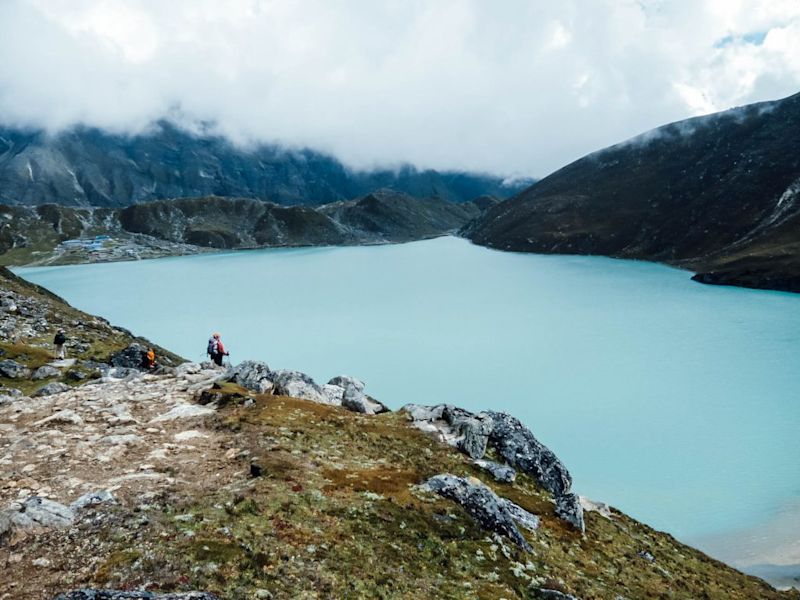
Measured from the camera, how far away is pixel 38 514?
1529 cm

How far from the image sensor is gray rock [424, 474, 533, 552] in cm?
2069

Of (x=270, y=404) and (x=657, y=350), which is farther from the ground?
(x=270, y=404)

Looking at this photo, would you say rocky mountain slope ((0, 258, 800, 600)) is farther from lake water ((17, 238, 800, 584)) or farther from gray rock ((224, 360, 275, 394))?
lake water ((17, 238, 800, 584))

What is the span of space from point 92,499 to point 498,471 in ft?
60.3

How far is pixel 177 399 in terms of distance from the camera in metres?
28.8

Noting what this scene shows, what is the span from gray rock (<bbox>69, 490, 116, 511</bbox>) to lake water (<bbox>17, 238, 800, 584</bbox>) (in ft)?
120

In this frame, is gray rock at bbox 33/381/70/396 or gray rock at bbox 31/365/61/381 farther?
gray rock at bbox 31/365/61/381

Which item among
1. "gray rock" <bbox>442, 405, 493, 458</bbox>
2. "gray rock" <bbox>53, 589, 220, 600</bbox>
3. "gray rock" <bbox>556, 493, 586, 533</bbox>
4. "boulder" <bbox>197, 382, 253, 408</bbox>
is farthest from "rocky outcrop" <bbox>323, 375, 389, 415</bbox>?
"gray rock" <bbox>53, 589, 220, 600</bbox>

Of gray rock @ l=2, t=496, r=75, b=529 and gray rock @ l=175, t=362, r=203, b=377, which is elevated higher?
gray rock @ l=2, t=496, r=75, b=529

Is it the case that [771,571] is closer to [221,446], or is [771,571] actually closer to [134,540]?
[221,446]

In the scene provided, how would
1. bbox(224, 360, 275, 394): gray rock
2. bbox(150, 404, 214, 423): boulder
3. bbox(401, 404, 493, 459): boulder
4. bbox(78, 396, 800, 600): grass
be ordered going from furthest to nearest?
1. bbox(224, 360, 275, 394): gray rock
2. bbox(401, 404, 493, 459): boulder
3. bbox(150, 404, 214, 423): boulder
4. bbox(78, 396, 800, 600): grass

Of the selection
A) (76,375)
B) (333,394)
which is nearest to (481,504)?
(333,394)

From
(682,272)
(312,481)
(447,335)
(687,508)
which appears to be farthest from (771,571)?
(682,272)

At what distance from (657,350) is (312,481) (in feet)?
269
